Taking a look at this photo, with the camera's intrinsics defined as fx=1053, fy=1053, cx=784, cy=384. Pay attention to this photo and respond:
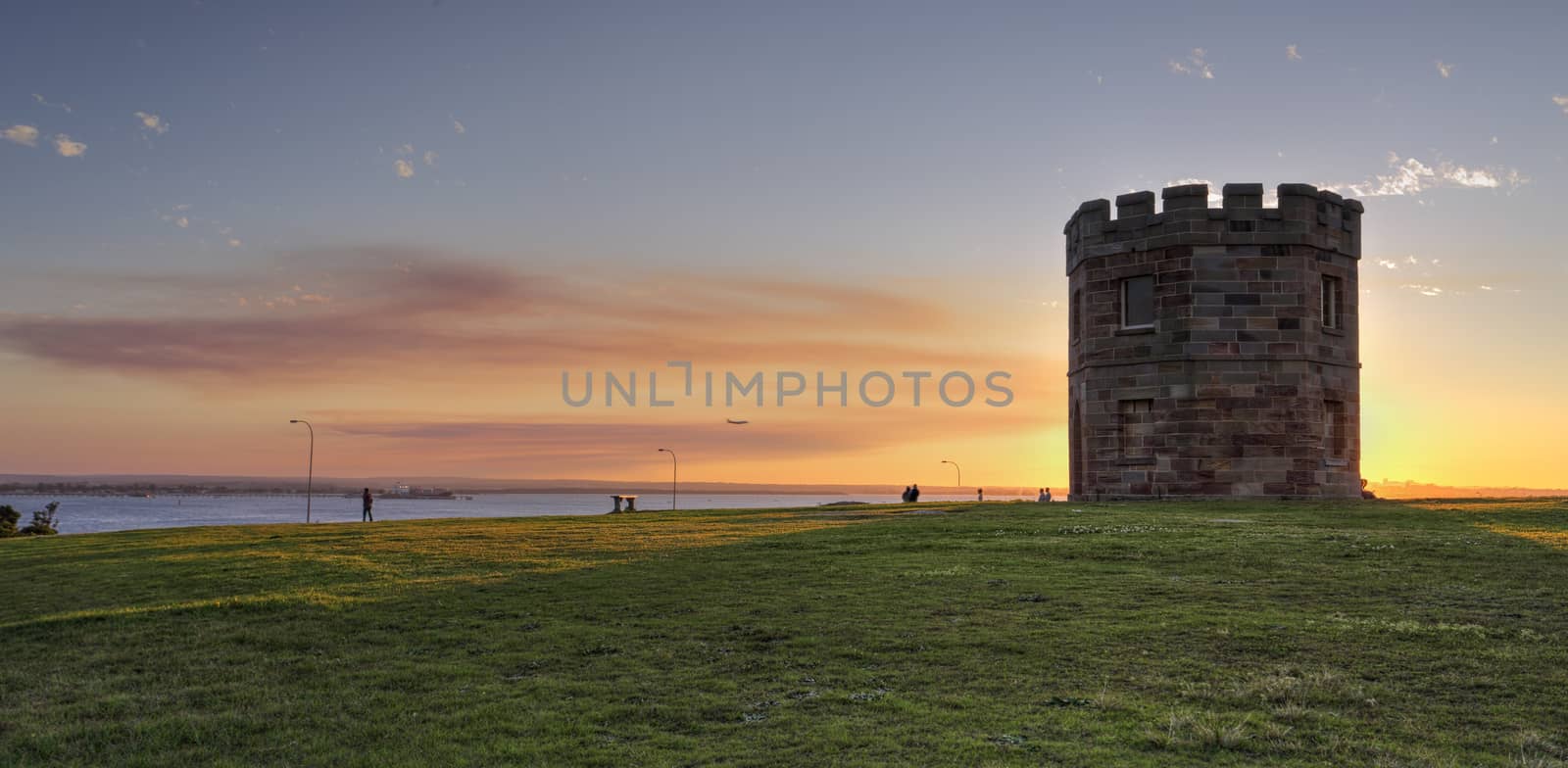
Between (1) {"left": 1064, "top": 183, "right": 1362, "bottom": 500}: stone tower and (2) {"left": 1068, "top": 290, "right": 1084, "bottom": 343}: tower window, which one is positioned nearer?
(1) {"left": 1064, "top": 183, "right": 1362, "bottom": 500}: stone tower

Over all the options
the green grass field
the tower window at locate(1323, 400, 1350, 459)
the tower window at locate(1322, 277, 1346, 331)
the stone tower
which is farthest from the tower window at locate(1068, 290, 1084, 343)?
the green grass field

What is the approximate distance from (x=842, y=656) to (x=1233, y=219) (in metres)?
27.6

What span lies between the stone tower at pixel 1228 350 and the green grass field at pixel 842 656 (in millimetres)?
11964

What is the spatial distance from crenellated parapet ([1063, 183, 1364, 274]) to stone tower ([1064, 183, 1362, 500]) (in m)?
0.03

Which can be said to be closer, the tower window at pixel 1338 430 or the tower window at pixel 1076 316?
the tower window at pixel 1338 430

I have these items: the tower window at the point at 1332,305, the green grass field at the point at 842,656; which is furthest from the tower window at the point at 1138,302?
the green grass field at the point at 842,656

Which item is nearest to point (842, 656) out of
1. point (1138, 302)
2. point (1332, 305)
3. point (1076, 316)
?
point (1138, 302)

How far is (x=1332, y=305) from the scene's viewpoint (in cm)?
3606

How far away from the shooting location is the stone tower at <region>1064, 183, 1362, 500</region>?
34.1 m

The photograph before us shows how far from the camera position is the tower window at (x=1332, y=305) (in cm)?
3603

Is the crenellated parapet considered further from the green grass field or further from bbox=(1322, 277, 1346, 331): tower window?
the green grass field

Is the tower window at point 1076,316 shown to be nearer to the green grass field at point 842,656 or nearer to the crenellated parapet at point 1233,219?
the crenellated parapet at point 1233,219

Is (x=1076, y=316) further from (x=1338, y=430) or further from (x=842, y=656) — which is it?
(x=842, y=656)

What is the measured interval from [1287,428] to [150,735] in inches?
1292
